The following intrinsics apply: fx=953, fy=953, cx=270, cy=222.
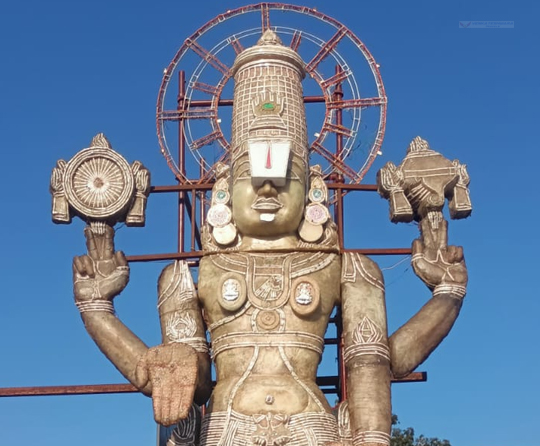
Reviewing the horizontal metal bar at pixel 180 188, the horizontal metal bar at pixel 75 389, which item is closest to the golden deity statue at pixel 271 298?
the horizontal metal bar at pixel 180 188

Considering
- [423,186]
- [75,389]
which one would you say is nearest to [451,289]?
[423,186]

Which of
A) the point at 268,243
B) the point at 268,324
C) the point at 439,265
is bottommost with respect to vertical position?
the point at 268,324

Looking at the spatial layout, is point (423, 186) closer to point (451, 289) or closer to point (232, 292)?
point (451, 289)

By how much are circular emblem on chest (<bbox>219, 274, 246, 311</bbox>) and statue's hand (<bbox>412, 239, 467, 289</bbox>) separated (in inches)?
85.8

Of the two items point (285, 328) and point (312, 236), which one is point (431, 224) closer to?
point (312, 236)

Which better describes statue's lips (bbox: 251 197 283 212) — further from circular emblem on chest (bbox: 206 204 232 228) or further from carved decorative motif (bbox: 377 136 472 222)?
carved decorative motif (bbox: 377 136 472 222)

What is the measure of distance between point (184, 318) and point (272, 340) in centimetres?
113

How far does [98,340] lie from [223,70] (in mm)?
5032

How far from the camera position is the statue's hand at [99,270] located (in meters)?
11.5

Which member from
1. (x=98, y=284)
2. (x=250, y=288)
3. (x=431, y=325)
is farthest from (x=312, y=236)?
(x=98, y=284)

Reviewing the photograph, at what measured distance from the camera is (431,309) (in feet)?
37.1

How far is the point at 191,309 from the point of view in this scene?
37.6ft

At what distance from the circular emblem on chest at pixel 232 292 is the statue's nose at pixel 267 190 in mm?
1034

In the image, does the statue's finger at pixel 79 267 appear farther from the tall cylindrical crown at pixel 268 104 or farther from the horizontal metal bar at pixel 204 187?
the tall cylindrical crown at pixel 268 104
